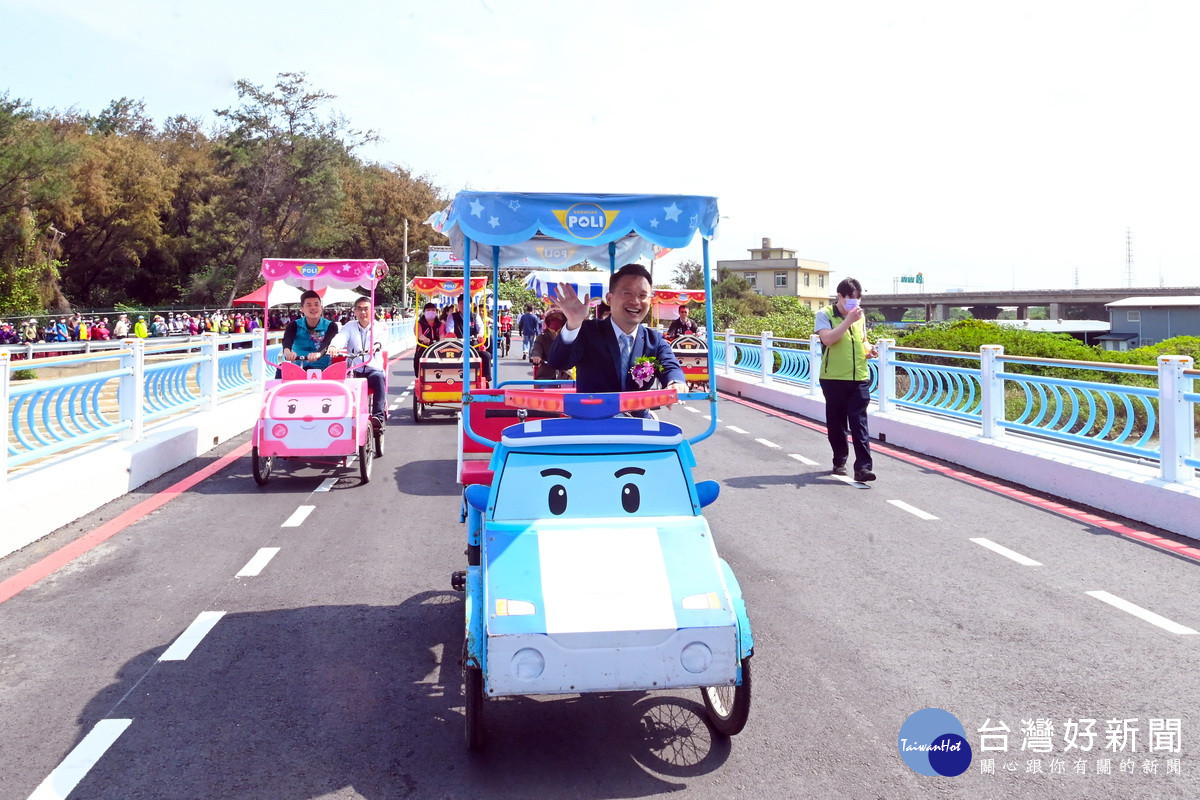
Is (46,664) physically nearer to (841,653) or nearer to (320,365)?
(841,653)

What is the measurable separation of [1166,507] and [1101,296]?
104431 mm

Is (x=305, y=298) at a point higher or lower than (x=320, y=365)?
higher

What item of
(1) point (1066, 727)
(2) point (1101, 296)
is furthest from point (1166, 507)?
(2) point (1101, 296)

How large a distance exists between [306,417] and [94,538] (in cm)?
260

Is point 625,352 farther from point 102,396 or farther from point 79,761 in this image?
point 102,396

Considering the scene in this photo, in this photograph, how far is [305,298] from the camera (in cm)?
1098

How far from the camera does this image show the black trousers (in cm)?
1032

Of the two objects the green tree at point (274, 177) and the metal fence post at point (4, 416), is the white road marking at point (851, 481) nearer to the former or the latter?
the metal fence post at point (4, 416)

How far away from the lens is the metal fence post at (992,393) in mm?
11297

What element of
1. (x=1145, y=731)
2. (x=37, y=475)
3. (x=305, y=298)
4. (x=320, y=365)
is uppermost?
(x=305, y=298)

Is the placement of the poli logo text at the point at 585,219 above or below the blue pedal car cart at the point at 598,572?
above

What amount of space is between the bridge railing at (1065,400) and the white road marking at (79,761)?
7260 mm

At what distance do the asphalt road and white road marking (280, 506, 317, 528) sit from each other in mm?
41

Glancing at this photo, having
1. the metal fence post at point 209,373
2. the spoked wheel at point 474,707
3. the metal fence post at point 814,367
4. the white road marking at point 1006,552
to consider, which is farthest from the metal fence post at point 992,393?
the metal fence post at point 209,373
